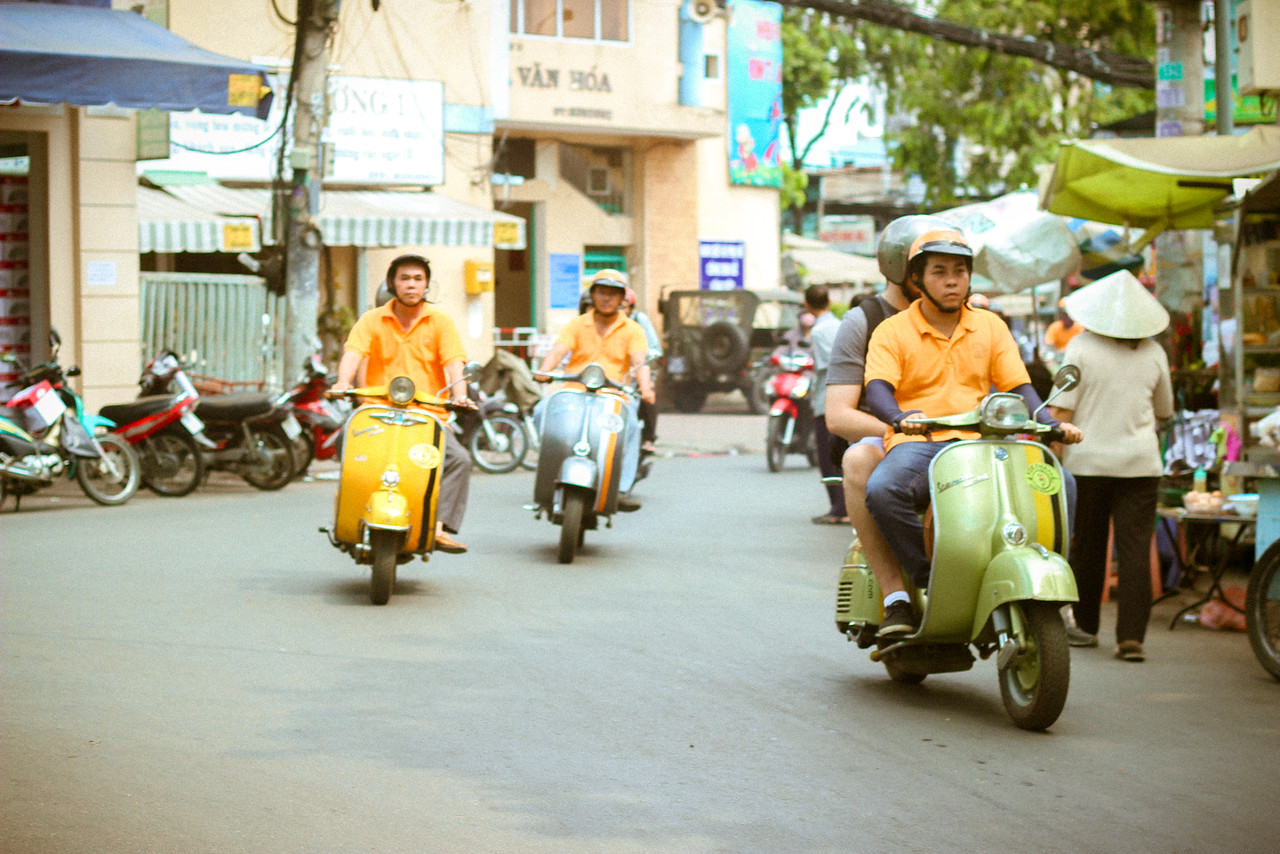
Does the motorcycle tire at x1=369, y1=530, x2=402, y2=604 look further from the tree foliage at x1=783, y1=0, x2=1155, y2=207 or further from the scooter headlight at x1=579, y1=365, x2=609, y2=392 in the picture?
the tree foliage at x1=783, y1=0, x2=1155, y2=207

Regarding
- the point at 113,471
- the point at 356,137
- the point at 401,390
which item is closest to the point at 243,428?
the point at 113,471

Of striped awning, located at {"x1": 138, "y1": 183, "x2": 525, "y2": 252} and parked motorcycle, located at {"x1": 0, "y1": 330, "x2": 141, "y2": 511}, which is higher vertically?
striped awning, located at {"x1": 138, "y1": 183, "x2": 525, "y2": 252}

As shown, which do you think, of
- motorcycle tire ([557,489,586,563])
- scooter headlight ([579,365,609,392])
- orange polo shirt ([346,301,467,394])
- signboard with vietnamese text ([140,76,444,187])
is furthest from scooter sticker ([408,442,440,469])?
signboard with vietnamese text ([140,76,444,187])

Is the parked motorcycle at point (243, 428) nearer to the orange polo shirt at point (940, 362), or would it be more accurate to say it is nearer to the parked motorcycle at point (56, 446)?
the parked motorcycle at point (56, 446)

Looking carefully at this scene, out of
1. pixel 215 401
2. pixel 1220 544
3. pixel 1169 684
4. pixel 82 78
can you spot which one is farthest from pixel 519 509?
pixel 1169 684

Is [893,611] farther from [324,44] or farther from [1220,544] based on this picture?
[324,44]

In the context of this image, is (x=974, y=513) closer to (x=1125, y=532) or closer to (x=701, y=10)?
(x=1125, y=532)

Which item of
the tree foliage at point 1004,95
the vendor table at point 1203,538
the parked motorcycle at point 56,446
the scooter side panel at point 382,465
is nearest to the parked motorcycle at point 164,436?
the parked motorcycle at point 56,446

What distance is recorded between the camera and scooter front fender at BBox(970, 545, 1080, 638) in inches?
207

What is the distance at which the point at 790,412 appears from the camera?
53.8ft

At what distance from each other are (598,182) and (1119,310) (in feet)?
79.3

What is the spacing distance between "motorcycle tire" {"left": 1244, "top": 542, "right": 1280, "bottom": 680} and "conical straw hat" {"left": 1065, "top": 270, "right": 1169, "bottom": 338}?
1.09m

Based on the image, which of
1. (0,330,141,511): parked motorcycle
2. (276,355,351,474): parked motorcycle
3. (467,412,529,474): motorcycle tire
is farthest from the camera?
(467,412,529,474): motorcycle tire

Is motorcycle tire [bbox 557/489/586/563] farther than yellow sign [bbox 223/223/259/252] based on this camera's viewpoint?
No
